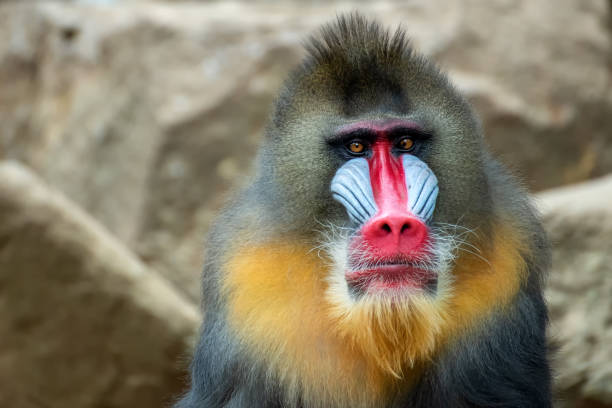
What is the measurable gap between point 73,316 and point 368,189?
213cm

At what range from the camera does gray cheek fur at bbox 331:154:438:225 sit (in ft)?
9.16

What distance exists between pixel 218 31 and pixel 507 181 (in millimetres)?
4228

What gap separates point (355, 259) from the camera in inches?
110

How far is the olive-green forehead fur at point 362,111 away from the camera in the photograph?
3.01 metres

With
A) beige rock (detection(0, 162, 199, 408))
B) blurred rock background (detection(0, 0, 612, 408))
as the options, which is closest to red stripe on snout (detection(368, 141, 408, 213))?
blurred rock background (detection(0, 0, 612, 408))

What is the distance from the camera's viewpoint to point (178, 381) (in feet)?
15.5

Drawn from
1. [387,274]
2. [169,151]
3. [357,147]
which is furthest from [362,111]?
[169,151]

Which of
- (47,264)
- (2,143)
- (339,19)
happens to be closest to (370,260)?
(339,19)

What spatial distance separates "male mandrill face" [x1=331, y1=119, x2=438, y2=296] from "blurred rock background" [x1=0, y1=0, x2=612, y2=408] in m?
1.64

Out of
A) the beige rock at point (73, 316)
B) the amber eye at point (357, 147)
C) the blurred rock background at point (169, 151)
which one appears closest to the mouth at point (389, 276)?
the amber eye at point (357, 147)

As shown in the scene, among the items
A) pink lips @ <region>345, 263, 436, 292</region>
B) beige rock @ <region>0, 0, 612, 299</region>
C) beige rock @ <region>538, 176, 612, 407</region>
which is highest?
beige rock @ <region>0, 0, 612, 299</region>

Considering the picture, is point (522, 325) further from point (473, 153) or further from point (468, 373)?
point (473, 153)

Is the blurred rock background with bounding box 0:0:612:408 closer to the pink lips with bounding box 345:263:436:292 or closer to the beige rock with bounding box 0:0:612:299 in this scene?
the beige rock with bounding box 0:0:612:299

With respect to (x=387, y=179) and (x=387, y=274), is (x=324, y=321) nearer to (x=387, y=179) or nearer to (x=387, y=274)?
(x=387, y=274)
